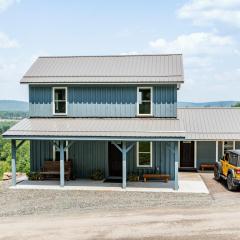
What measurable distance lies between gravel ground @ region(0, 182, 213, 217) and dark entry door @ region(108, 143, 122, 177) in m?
3.86

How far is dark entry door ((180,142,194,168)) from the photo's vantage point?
27.3 m

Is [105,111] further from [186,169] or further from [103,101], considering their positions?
[186,169]

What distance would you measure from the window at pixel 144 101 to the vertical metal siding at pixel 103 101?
26 centimetres

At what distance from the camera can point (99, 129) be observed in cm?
2039

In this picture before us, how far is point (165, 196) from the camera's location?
1836 centimetres

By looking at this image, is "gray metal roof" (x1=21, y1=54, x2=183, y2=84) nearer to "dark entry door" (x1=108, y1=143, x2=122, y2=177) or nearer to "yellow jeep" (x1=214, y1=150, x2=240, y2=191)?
"dark entry door" (x1=108, y1=143, x2=122, y2=177)

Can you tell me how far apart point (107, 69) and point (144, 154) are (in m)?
6.11

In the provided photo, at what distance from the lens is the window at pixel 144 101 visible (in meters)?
22.3

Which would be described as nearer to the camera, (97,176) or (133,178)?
(133,178)

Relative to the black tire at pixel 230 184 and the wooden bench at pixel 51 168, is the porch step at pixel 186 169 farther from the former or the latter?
the wooden bench at pixel 51 168

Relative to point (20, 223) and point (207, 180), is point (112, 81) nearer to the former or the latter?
point (207, 180)

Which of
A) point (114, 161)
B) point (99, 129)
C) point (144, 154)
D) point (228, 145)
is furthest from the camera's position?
point (228, 145)

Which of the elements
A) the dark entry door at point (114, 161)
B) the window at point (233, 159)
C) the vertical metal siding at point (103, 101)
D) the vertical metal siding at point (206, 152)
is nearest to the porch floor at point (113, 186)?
the dark entry door at point (114, 161)

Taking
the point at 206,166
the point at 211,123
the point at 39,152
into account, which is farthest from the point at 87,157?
the point at 211,123
